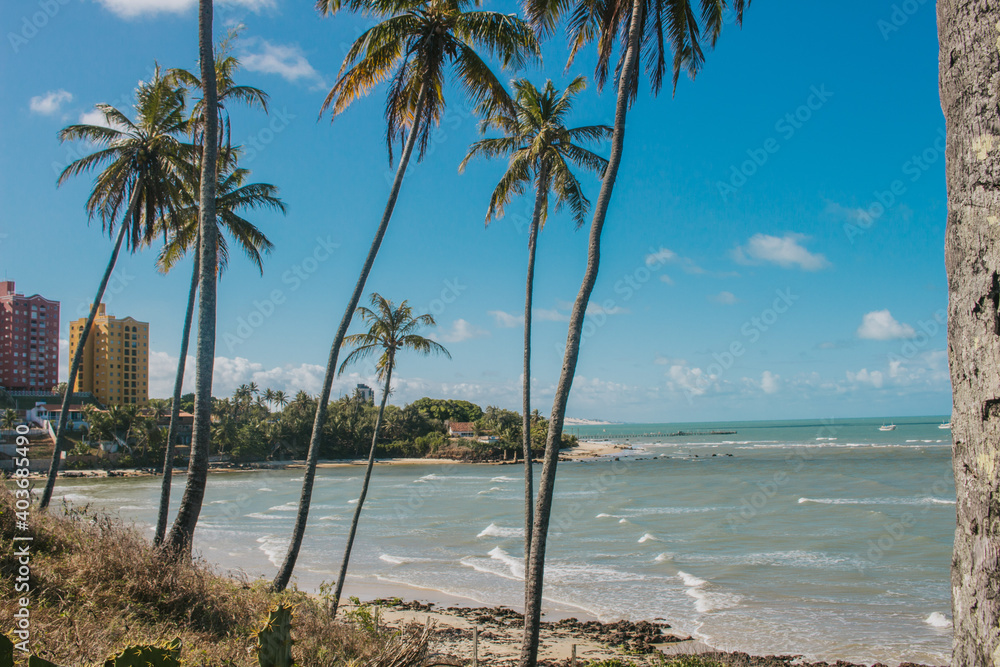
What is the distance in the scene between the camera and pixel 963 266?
212 centimetres

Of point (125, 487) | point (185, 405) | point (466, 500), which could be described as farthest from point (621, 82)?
point (185, 405)

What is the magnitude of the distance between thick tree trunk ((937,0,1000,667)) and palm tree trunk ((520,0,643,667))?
17.5 feet

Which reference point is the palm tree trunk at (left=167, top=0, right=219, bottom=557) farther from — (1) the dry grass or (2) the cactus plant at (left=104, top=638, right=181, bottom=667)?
(2) the cactus plant at (left=104, top=638, right=181, bottom=667)

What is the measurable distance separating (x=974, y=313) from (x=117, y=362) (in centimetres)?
11518

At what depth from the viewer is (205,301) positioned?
29.3ft

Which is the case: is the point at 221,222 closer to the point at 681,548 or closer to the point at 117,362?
the point at 681,548

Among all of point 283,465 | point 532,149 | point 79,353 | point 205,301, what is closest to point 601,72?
point 532,149

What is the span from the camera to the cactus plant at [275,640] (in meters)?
4.01

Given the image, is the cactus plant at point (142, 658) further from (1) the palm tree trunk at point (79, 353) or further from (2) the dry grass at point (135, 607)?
(1) the palm tree trunk at point (79, 353)

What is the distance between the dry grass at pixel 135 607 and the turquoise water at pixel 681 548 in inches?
376

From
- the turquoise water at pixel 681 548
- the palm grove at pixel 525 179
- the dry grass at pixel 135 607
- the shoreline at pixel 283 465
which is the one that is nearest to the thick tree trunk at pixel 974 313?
the palm grove at pixel 525 179

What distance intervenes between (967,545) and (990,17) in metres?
1.87

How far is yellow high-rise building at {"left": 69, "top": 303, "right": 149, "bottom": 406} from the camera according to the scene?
9406 centimetres

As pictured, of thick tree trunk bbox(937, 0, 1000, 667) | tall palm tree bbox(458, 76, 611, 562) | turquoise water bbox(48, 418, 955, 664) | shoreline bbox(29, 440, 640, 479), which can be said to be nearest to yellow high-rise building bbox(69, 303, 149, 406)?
shoreline bbox(29, 440, 640, 479)
